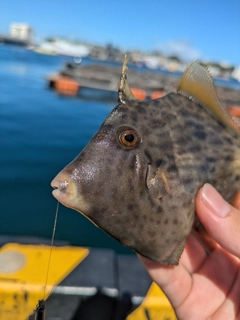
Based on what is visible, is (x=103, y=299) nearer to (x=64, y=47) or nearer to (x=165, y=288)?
(x=165, y=288)

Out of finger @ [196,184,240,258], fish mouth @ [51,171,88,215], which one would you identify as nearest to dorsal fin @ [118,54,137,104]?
fish mouth @ [51,171,88,215]

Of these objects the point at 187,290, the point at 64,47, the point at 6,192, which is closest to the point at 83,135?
the point at 6,192

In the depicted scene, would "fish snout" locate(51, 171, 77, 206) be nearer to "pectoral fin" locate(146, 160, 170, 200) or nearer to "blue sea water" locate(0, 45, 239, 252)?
"pectoral fin" locate(146, 160, 170, 200)

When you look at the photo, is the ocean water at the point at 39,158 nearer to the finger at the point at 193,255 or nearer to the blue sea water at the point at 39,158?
the blue sea water at the point at 39,158

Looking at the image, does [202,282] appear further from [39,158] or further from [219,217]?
[39,158]

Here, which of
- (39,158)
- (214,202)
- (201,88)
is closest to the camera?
(214,202)

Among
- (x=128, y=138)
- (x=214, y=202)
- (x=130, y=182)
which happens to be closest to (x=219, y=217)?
(x=214, y=202)

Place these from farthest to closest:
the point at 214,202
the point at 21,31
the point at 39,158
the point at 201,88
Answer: the point at 21,31 < the point at 39,158 < the point at 201,88 < the point at 214,202
